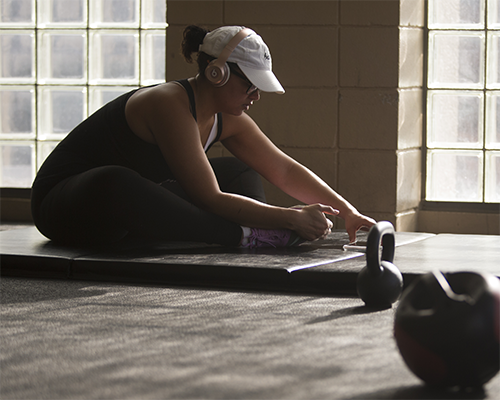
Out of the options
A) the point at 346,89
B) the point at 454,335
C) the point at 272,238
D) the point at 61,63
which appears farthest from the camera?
the point at 61,63

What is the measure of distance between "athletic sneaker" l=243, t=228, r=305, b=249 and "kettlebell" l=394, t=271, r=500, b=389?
1083 mm

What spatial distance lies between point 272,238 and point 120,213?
464 mm

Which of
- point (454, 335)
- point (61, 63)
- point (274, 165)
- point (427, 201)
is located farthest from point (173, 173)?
point (61, 63)

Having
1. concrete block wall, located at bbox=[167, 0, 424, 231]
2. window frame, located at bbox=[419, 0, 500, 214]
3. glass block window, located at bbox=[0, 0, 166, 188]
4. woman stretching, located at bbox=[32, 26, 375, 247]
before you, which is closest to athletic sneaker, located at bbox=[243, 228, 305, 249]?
woman stretching, located at bbox=[32, 26, 375, 247]

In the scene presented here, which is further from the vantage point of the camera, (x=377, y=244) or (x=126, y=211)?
(x=126, y=211)

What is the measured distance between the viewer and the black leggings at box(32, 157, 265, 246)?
1.97 metres

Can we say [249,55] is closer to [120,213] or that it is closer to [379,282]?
[120,213]

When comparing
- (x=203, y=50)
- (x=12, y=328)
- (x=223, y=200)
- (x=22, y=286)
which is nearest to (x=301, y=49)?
(x=203, y=50)

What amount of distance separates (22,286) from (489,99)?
2.26 metres

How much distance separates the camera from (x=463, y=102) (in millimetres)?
3143

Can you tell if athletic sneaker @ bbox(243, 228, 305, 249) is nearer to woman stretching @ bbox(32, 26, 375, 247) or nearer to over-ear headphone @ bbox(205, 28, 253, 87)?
woman stretching @ bbox(32, 26, 375, 247)

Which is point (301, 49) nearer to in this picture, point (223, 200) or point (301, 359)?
point (223, 200)

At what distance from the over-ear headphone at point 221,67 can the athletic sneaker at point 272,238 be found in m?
0.46

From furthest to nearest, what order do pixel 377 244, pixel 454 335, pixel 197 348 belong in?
pixel 377 244
pixel 197 348
pixel 454 335
